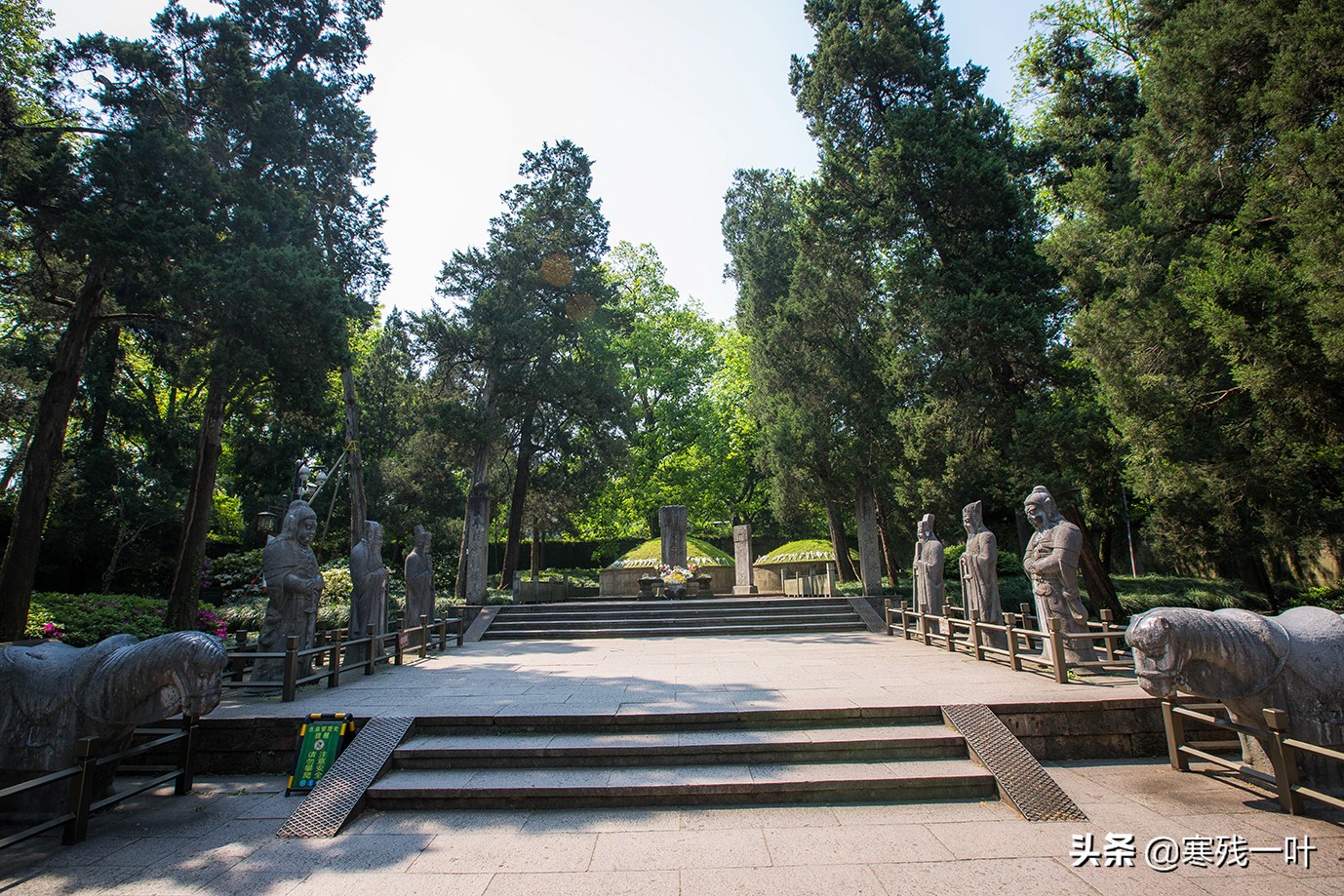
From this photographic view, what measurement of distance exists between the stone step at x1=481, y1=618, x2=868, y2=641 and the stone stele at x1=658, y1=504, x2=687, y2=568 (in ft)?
15.2

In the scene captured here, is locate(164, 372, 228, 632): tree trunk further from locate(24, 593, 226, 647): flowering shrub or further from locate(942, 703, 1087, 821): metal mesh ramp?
locate(942, 703, 1087, 821): metal mesh ramp

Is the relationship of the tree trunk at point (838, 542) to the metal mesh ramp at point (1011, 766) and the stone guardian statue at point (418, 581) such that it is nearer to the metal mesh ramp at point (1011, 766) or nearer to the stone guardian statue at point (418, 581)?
the stone guardian statue at point (418, 581)

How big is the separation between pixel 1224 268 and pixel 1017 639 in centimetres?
632

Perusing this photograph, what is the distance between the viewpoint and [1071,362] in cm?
1412

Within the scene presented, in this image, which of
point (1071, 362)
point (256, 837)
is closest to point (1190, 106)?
point (1071, 362)

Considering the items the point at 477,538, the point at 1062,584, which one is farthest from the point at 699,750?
the point at 477,538

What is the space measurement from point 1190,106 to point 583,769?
45.6 ft

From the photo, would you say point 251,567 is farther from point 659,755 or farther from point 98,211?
point 659,755

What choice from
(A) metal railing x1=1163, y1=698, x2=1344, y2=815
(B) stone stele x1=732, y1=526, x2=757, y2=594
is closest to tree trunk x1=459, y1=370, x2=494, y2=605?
(B) stone stele x1=732, y1=526, x2=757, y2=594

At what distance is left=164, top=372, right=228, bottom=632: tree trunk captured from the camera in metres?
11.8

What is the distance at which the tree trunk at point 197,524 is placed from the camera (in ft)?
38.7

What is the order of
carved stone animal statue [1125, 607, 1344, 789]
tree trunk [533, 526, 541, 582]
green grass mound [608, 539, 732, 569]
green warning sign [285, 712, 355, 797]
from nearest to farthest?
carved stone animal statue [1125, 607, 1344, 789], green warning sign [285, 712, 355, 797], green grass mound [608, 539, 732, 569], tree trunk [533, 526, 541, 582]

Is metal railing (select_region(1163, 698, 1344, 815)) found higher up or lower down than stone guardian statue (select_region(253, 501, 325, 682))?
lower down

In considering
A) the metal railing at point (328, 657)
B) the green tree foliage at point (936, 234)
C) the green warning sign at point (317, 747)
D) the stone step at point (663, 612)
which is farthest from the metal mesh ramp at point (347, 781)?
the green tree foliage at point (936, 234)
